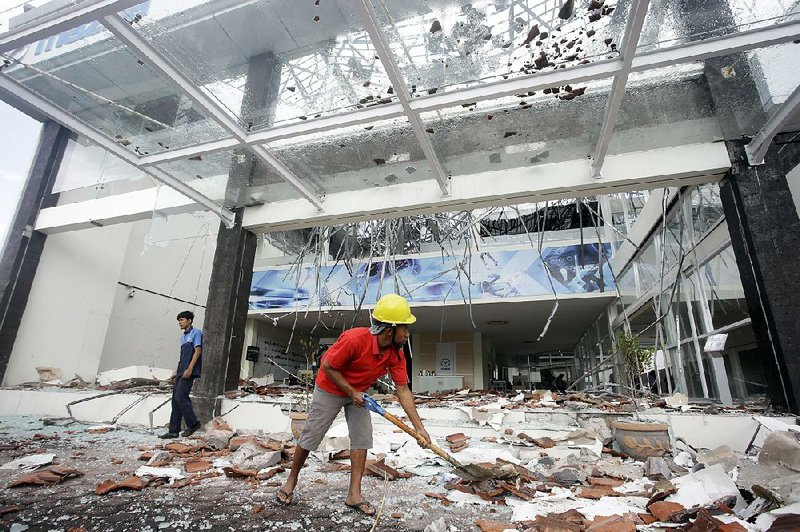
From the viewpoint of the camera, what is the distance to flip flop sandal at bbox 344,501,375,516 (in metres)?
2.64

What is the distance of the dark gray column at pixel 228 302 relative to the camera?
5781mm

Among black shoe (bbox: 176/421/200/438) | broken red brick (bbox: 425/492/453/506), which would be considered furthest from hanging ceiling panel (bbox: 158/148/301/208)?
broken red brick (bbox: 425/492/453/506)

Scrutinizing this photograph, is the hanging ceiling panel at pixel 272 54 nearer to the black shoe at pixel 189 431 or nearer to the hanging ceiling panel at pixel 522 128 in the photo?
the hanging ceiling panel at pixel 522 128

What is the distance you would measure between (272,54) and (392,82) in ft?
4.36

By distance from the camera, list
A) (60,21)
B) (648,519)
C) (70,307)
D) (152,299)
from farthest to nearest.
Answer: (152,299), (70,307), (60,21), (648,519)

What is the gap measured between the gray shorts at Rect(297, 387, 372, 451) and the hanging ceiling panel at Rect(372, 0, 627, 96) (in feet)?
9.45

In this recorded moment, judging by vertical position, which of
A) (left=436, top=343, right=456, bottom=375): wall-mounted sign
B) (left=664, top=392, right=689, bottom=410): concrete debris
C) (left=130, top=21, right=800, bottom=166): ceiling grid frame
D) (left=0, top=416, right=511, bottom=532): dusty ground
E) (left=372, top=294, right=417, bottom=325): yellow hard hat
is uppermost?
(left=130, top=21, right=800, bottom=166): ceiling grid frame

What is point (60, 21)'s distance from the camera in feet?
10.4

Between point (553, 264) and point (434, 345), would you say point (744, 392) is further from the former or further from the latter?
point (434, 345)

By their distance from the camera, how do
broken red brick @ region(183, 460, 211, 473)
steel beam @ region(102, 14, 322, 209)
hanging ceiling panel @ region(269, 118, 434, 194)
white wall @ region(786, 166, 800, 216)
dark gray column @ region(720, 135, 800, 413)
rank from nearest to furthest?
steel beam @ region(102, 14, 322, 209)
broken red brick @ region(183, 460, 211, 473)
dark gray column @ region(720, 135, 800, 413)
white wall @ region(786, 166, 800, 216)
hanging ceiling panel @ region(269, 118, 434, 194)

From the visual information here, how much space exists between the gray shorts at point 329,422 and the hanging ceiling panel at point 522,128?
302cm

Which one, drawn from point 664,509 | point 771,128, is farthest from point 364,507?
point 771,128

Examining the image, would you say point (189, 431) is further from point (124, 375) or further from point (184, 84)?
point (124, 375)

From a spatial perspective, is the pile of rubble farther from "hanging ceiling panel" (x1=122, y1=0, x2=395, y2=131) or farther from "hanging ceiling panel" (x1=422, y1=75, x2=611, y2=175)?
"hanging ceiling panel" (x1=122, y1=0, x2=395, y2=131)
